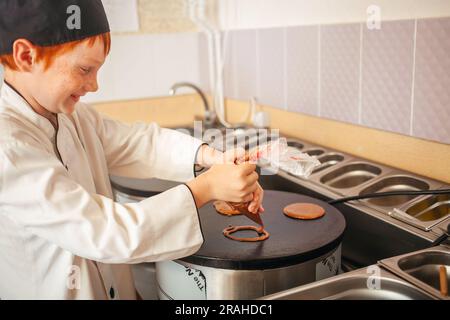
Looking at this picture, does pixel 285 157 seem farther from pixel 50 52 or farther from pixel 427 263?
pixel 50 52

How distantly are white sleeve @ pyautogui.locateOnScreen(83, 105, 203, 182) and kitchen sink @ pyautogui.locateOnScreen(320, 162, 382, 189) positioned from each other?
0.48m

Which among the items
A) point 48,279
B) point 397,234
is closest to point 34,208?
point 48,279

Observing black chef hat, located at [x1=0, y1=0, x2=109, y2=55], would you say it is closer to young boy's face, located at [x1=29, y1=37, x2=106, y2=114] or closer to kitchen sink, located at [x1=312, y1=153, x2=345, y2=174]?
young boy's face, located at [x1=29, y1=37, x2=106, y2=114]

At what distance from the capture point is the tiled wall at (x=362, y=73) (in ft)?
4.22

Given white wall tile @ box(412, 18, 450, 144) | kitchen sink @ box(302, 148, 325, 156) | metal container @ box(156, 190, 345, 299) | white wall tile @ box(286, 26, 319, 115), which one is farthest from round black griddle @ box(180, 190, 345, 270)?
white wall tile @ box(286, 26, 319, 115)

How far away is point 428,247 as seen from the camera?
40.5 inches

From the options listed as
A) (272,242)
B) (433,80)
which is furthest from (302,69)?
(272,242)

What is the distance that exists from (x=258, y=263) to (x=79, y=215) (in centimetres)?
36

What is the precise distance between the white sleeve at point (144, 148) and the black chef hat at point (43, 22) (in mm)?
406

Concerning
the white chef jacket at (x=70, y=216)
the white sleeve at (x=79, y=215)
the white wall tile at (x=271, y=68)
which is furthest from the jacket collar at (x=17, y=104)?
the white wall tile at (x=271, y=68)

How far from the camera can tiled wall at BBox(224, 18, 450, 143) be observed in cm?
129

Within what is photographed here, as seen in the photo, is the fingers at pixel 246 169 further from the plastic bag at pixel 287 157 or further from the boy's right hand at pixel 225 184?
the plastic bag at pixel 287 157

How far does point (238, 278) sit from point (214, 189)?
→ 200 millimetres
